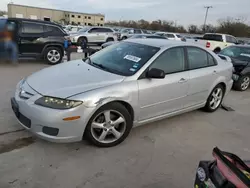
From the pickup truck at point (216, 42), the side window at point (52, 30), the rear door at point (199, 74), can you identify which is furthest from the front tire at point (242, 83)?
the pickup truck at point (216, 42)

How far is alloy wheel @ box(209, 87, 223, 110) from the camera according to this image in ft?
15.6

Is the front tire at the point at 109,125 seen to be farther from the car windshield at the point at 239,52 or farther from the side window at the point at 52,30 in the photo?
the side window at the point at 52,30

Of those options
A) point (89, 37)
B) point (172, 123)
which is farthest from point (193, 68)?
point (89, 37)

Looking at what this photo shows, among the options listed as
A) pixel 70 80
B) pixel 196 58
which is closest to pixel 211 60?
pixel 196 58

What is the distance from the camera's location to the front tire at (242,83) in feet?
23.0

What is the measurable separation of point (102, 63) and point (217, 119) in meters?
2.58

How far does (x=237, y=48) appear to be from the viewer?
8.42 metres

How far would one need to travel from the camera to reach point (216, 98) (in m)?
4.86

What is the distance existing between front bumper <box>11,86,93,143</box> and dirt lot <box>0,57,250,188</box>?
0.96 ft

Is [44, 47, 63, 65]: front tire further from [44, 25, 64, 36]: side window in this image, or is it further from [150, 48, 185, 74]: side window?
[150, 48, 185, 74]: side window

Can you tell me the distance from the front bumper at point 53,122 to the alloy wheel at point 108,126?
21 centimetres

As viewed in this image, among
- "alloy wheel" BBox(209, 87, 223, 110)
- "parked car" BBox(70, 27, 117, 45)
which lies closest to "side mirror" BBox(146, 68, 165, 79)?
"alloy wheel" BBox(209, 87, 223, 110)

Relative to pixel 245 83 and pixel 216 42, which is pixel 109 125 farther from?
pixel 216 42

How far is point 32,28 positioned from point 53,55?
122 cm
